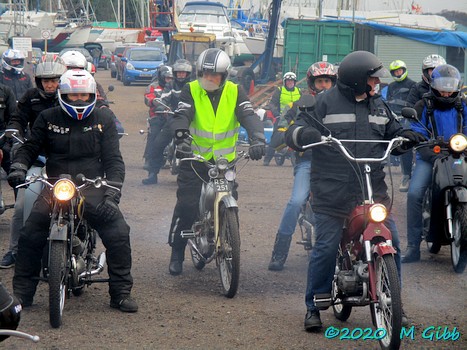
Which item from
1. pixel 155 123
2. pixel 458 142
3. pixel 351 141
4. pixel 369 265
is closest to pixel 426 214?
pixel 458 142

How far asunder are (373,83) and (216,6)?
3192 cm

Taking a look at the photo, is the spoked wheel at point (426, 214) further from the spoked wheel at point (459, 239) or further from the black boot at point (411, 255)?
the spoked wheel at point (459, 239)

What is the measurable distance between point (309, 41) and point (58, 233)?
2207cm

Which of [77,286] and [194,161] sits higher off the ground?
[194,161]

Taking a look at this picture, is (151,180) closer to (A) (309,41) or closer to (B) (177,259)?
(B) (177,259)

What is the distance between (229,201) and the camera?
7359mm

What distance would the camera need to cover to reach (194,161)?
794 centimetres

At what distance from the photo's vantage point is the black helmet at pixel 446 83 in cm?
848

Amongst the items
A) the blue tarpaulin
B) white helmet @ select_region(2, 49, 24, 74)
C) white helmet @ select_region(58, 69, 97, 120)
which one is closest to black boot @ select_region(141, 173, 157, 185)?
white helmet @ select_region(2, 49, 24, 74)

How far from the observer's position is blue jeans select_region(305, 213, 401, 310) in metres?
6.18

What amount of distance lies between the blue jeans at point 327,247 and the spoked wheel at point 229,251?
0.98 metres

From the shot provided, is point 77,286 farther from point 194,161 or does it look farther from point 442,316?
point 442,316

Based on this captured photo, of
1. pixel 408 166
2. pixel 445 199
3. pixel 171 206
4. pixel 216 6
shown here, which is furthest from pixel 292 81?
pixel 216 6

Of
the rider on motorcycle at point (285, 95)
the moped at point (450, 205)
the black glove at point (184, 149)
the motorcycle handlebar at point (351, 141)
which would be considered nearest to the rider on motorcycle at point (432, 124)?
the moped at point (450, 205)
